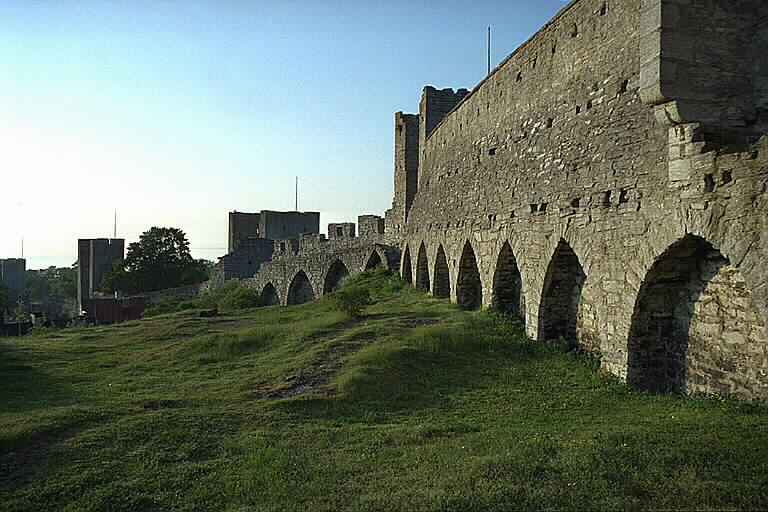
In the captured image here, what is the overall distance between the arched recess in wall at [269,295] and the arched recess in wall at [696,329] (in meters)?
23.8

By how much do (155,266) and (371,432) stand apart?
36.5 metres

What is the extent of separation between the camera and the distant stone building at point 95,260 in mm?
42531

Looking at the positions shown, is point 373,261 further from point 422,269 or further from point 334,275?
point 422,269

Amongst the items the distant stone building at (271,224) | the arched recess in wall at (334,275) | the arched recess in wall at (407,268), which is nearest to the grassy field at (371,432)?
the arched recess in wall at (407,268)

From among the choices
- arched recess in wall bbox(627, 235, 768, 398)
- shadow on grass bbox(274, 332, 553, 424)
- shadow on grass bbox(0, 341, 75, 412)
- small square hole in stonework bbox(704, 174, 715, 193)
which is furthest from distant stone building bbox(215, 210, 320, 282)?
small square hole in stonework bbox(704, 174, 715, 193)

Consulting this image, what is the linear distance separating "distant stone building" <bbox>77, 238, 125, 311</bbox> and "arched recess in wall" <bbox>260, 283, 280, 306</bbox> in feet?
53.0

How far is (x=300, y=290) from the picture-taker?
2958cm

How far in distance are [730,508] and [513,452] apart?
171 centimetres

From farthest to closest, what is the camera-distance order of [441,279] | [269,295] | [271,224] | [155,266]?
[155,266], [271,224], [269,295], [441,279]

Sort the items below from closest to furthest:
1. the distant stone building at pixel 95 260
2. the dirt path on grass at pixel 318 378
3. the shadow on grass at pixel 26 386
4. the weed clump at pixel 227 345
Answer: the dirt path on grass at pixel 318 378
the shadow on grass at pixel 26 386
the weed clump at pixel 227 345
the distant stone building at pixel 95 260

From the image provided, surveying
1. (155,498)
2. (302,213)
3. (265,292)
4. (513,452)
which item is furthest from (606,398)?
(302,213)

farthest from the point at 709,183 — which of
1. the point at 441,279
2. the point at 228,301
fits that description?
the point at 228,301

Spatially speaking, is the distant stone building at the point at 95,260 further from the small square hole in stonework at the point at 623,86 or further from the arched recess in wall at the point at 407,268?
the small square hole in stonework at the point at 623,86

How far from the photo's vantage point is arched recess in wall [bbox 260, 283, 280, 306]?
30389mm
